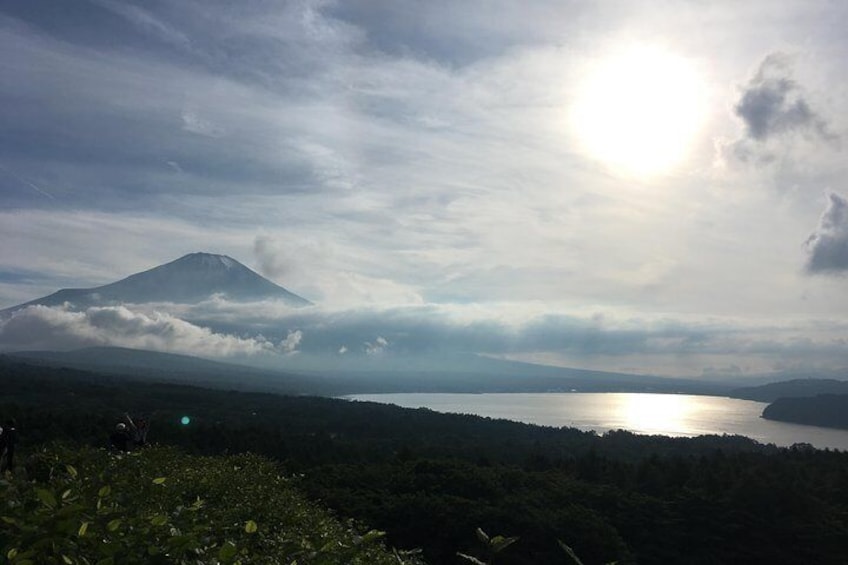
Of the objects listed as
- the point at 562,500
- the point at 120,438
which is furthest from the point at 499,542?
the point at 562,500

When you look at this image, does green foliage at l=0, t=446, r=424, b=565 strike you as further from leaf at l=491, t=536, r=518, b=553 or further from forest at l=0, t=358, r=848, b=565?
forest at l=0, t=358, r=848, b=565

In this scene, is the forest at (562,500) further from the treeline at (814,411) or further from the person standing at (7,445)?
the treeline at (814,411)

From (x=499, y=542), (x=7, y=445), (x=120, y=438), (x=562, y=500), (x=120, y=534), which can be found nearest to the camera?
(x=499, y=542)

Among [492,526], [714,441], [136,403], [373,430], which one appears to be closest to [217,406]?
[136,403]

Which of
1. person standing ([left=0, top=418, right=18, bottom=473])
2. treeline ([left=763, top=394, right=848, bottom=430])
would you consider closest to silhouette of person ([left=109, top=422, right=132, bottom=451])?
person standing ([left=0, top=418, right=18, bottom=473])

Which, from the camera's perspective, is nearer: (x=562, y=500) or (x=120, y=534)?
(x=120, y=534)

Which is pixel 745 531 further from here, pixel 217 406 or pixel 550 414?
pixel 550 414

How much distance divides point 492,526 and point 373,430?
218ft

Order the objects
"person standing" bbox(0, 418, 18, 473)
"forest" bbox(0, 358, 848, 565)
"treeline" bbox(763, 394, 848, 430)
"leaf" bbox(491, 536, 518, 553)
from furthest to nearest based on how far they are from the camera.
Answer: "treeline" bbox(763, 394, 848, 430), "forest" bbox(0, 358, 848, 565), "person standing" bbox(0, 418, 18, 473), "leaf" bbox(491, 536, 518, 553)

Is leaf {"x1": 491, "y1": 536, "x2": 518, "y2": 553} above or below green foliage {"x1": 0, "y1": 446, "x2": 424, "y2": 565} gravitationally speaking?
above

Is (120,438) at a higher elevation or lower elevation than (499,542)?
lower

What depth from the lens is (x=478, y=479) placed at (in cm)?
3519

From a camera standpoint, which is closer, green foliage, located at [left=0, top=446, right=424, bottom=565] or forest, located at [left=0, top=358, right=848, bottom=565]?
green foliage, located at [left=0, top=446, right=424, bottom=565]

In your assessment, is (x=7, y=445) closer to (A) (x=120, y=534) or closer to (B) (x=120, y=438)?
(B) (x=120, y=438)
